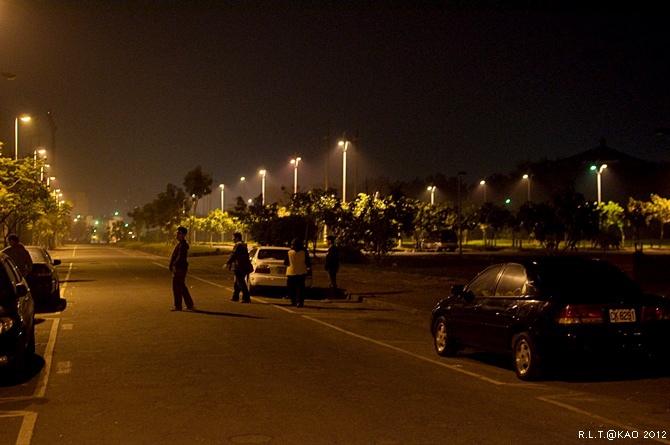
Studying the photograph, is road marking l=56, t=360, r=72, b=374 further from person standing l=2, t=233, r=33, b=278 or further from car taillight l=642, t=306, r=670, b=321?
person standing l=2, t=233, r=33, b=278

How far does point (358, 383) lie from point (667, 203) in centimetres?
6476

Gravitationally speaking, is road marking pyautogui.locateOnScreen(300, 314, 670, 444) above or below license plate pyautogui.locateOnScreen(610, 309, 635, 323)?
below

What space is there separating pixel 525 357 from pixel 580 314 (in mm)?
939

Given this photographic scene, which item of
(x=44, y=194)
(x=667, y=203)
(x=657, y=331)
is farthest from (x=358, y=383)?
(x=667, y=203)

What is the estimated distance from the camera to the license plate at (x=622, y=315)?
391 inches

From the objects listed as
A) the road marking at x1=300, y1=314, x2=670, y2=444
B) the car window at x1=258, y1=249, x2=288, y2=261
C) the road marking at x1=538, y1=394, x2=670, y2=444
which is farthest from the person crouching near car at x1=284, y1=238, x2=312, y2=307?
the road marking at x1=538, y1=394, x2=670, y2=444

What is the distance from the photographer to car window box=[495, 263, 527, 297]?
10.7 meters

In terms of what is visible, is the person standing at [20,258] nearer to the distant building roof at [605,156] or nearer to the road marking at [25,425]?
the road marking at [25,425]

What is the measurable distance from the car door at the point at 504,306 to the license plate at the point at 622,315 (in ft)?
3.75

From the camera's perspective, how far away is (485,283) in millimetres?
11797

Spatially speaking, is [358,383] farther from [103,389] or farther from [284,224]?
[284,224]

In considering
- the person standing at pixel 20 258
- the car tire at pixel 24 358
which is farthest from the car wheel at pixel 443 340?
the person standing at pixel 20 258

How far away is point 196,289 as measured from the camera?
26.8 meters

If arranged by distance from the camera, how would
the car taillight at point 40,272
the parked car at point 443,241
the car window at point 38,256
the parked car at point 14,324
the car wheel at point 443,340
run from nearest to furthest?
the parked car at point 14,324 < the car wheel at point 443,340 < the car taillight at point 40,272 < the car window at point 38,256 < the parked car at point 443,241
